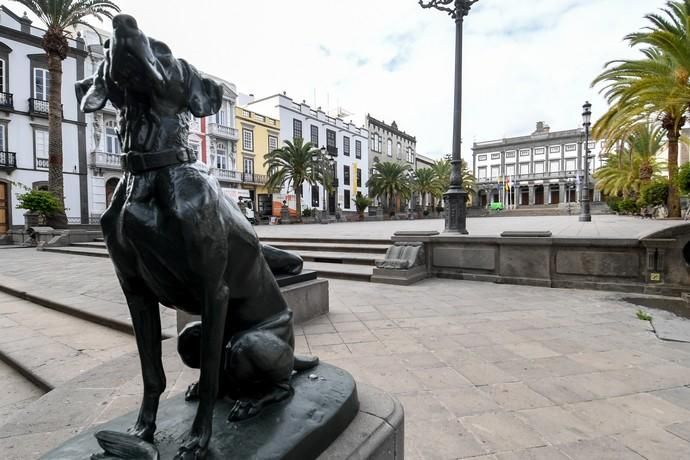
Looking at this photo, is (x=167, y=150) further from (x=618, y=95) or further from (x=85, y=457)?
(x=618, y=95)

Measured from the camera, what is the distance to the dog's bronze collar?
1079mm

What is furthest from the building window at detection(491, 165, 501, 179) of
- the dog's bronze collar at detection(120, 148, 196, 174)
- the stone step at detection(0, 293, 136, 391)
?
the dog's bronze collar at detection(120, 148, 196, 174)

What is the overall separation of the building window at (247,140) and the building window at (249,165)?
3.24 ft

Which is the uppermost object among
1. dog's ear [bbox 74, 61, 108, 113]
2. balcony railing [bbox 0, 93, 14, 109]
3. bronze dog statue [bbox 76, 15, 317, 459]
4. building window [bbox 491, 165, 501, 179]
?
building window [bbox 491, 165, 501, 179]

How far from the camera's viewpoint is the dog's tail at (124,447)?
1.05 metres

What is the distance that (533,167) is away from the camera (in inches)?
2753

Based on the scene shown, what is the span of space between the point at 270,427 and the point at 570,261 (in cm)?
631

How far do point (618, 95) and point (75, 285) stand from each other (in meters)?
20.0

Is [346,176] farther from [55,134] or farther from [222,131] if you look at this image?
[55,134]

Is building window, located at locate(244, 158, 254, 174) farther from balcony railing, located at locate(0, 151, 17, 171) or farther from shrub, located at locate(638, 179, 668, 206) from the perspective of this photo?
shrub, located at locate(638, 179, 668, 206)

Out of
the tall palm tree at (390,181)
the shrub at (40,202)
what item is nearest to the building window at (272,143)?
the tall palm tree at (390,181)

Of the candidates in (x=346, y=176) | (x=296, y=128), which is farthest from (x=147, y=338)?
(x=346, y=176)

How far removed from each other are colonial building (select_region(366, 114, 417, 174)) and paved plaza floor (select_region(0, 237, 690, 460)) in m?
49.2

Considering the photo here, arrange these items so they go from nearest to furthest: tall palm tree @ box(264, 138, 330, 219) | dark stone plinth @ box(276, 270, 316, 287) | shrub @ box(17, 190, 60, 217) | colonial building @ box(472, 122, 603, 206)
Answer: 1. dark stone plinth @ box(276, 270, 316, 287)
2. shrub @ box(17, 190, 60, 217)
3. tall palm tree @ box(264, 138, 330, 219)
4. colonial building @ box(472, 122, 603, 206)
